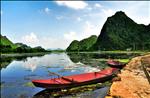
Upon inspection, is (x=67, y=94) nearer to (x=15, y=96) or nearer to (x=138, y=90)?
(x=15, y=96)

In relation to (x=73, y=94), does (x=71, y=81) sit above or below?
above

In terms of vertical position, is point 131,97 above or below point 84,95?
above

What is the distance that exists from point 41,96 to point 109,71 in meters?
12.4

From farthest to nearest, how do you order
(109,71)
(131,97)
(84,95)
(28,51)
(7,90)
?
(28,51) < (109,71) < (7,90) < (84,95) < (131,97)

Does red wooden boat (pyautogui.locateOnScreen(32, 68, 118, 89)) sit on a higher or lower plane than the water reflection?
higher

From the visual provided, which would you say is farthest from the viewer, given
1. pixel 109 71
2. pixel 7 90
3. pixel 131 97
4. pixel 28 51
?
pixel 28 51

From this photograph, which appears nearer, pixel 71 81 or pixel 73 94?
pixel 73 94

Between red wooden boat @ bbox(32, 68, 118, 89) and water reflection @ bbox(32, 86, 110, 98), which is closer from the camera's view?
water reflection @ bbox(32, 86, 110, 98)

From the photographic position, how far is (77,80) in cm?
2502

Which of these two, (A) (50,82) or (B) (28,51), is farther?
(B) (28,51)

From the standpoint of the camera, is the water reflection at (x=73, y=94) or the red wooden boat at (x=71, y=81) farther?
the red wooden boat at (x=71, y=81)

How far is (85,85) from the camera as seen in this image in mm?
25078

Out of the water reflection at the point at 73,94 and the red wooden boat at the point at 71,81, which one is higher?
the red wooden boat at the point at 71,81

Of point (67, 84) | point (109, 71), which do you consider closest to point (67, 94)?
point (67, 84)
